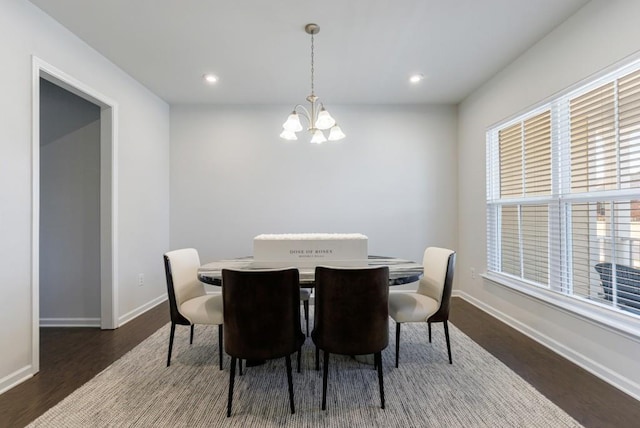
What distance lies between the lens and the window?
2006 millimetres

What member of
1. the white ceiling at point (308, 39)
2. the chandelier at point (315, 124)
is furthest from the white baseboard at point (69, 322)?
the chandelier at point (315, 124)

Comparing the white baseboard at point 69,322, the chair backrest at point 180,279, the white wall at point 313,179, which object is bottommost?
the white baseboard at point 69,322

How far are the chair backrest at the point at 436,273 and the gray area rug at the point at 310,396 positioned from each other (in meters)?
0.50

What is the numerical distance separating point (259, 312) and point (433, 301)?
1.38 m

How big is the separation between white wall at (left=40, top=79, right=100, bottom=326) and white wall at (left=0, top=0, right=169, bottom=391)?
0.26m

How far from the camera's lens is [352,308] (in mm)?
1737

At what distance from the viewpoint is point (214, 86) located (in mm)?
3605

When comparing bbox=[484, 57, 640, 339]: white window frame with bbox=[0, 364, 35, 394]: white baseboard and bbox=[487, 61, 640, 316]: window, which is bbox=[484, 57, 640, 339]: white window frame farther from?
bbox=[0, 364, 35, 394]: white baseboard

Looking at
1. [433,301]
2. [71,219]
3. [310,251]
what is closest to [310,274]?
[310,251]

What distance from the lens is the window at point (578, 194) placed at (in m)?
2.01

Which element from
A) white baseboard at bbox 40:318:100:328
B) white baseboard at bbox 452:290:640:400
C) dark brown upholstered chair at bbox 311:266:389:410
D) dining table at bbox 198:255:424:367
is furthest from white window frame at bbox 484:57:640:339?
white baseboard at bbox 40:318:100:328

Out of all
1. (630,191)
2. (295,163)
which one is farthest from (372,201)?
(630,191)

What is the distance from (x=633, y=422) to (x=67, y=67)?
14.8 feet

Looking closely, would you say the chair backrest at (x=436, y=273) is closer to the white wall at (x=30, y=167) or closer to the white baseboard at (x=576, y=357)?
the white baseboard at (x=576, y=357)
